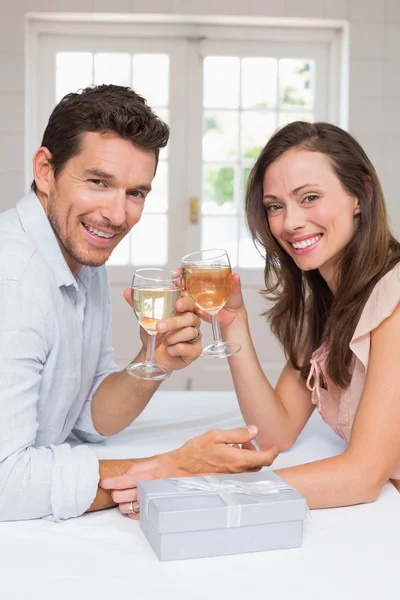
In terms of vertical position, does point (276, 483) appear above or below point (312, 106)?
below

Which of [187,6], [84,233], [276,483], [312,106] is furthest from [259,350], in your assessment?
[276,483]

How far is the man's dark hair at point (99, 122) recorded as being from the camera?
1655 mm

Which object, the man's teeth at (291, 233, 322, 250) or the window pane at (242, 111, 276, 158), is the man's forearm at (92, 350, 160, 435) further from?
the window pane at (242, 111, 276, 158)

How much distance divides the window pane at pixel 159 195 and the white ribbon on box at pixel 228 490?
13.0 feet

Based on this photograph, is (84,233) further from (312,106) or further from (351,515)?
(312,106)

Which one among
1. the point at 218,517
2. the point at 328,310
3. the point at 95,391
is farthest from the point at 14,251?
the point at 328,310

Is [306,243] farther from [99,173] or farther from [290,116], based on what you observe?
[290,116]

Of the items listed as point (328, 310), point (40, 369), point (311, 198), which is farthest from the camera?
point (328, 310)

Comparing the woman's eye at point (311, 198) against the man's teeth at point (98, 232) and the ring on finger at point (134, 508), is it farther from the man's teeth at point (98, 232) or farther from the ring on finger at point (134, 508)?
the ring on finger at point (134, 508)

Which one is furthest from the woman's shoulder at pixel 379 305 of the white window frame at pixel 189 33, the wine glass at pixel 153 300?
the white window frame at pixel 189 33

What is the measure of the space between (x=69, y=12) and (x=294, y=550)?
4256 mm

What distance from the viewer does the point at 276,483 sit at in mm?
1283

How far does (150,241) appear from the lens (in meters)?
5.16

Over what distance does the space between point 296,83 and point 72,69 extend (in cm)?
152
